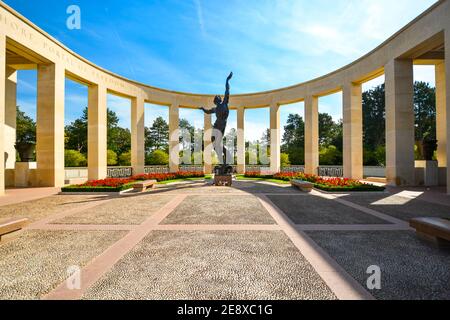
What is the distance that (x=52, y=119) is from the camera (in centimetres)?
1647

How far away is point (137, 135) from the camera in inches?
911

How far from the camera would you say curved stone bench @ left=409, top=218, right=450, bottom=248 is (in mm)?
4301

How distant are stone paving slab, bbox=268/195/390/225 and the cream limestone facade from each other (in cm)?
902

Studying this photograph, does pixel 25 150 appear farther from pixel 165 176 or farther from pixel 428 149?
pixel 428 149

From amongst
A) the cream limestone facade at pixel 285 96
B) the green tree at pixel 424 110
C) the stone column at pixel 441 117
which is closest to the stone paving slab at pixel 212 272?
the cream limestone facade at pixel 285 96

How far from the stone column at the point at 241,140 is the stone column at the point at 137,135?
39.4ft

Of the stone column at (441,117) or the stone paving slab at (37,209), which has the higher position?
the stone column at (441,117)

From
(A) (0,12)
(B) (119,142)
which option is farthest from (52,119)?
(B) (119,142)

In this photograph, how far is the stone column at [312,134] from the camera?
22.9 meters

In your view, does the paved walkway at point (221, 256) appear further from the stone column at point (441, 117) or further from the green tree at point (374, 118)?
the green tree at point (374, 118)

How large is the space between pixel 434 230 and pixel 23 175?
24.1 metres

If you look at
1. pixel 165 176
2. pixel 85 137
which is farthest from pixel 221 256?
pixel 85 137

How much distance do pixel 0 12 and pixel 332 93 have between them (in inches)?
1111
